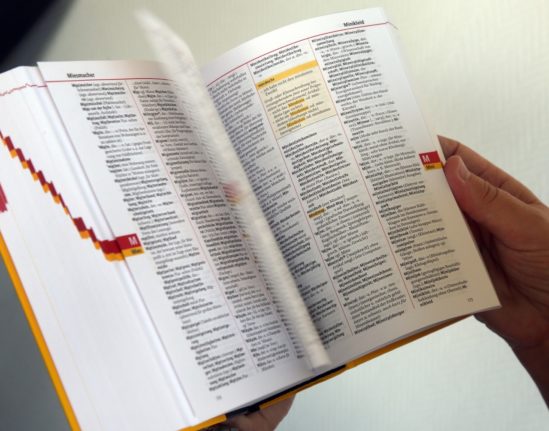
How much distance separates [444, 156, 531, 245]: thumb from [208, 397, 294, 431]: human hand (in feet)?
0.87

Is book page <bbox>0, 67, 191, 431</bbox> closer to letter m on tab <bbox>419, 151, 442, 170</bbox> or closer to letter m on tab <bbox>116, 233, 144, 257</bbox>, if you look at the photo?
letter m on tab <bbox>116, 233, 144, 257</bbox>

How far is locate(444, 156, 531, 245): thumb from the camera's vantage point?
0.59 m

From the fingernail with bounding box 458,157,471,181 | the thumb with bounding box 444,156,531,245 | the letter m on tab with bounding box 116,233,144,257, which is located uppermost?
the letter m on tab with bounding box 116,233,144,257

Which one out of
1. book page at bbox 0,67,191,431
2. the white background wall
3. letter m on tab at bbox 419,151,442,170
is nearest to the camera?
book page at bbox 0,67,191,431

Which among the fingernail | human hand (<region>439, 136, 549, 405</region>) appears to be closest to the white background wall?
human hand (<region>439, 136, 549, 405</region>)

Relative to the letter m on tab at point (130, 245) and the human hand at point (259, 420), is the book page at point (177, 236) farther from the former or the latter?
the human hand at point (259, 420)

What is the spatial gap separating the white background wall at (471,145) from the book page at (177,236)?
259 mm

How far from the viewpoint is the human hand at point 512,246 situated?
1.95ft

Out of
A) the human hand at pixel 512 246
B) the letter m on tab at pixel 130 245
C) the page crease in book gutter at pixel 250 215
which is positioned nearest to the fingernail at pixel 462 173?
the human hand at pixel 512 246

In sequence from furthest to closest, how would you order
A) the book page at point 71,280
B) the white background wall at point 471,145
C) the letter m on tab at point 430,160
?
the white background wall at point 471,145, the letter m on tab at point 430,160, the book page at point 71,280

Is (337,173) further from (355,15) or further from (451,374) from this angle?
(451,374)

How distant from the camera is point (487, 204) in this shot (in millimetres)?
597

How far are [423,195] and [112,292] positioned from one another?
0.26 meters

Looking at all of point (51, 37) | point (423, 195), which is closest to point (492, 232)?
point (423, 195)
